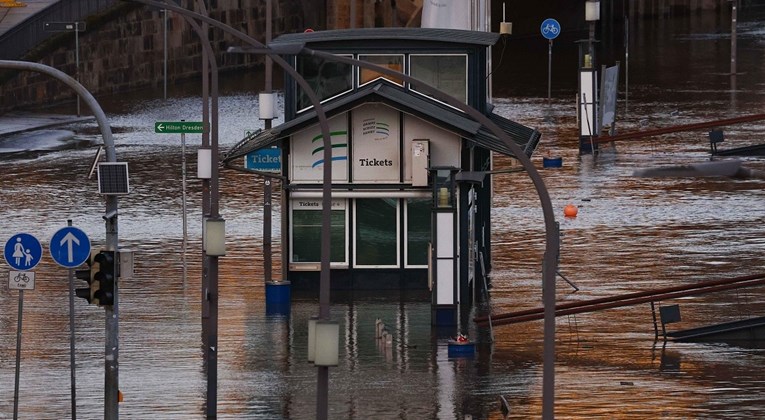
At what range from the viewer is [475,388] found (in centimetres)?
2395

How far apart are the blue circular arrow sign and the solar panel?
0.59 m

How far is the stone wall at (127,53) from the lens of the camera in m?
58.9

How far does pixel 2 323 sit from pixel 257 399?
672 cm

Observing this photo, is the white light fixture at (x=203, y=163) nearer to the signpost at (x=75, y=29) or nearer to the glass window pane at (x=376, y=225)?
the glass window pane at (x=376, y=225)

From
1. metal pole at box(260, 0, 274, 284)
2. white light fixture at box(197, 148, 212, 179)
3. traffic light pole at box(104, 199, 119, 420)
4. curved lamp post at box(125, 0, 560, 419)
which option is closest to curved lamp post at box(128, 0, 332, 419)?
curved lamp post at box(125, 0, 560, 419)

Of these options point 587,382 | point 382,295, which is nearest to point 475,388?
point 587,382

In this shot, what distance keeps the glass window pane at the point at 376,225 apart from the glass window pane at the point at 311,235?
282mm

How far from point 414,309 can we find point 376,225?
173 centimetres

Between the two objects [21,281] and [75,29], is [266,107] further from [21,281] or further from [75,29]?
[75,29]

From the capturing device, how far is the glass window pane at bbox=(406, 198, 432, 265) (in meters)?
30.6

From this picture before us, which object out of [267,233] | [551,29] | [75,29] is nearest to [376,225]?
[267,233]

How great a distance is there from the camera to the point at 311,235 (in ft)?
101

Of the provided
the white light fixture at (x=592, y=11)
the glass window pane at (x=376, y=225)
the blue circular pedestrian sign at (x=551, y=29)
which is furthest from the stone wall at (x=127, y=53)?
the glass window pane at (x=376, y=225)

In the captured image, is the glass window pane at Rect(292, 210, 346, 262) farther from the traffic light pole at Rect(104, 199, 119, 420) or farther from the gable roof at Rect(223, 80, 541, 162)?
the traffic light pole at Rect(104, 199, 119, 420)
